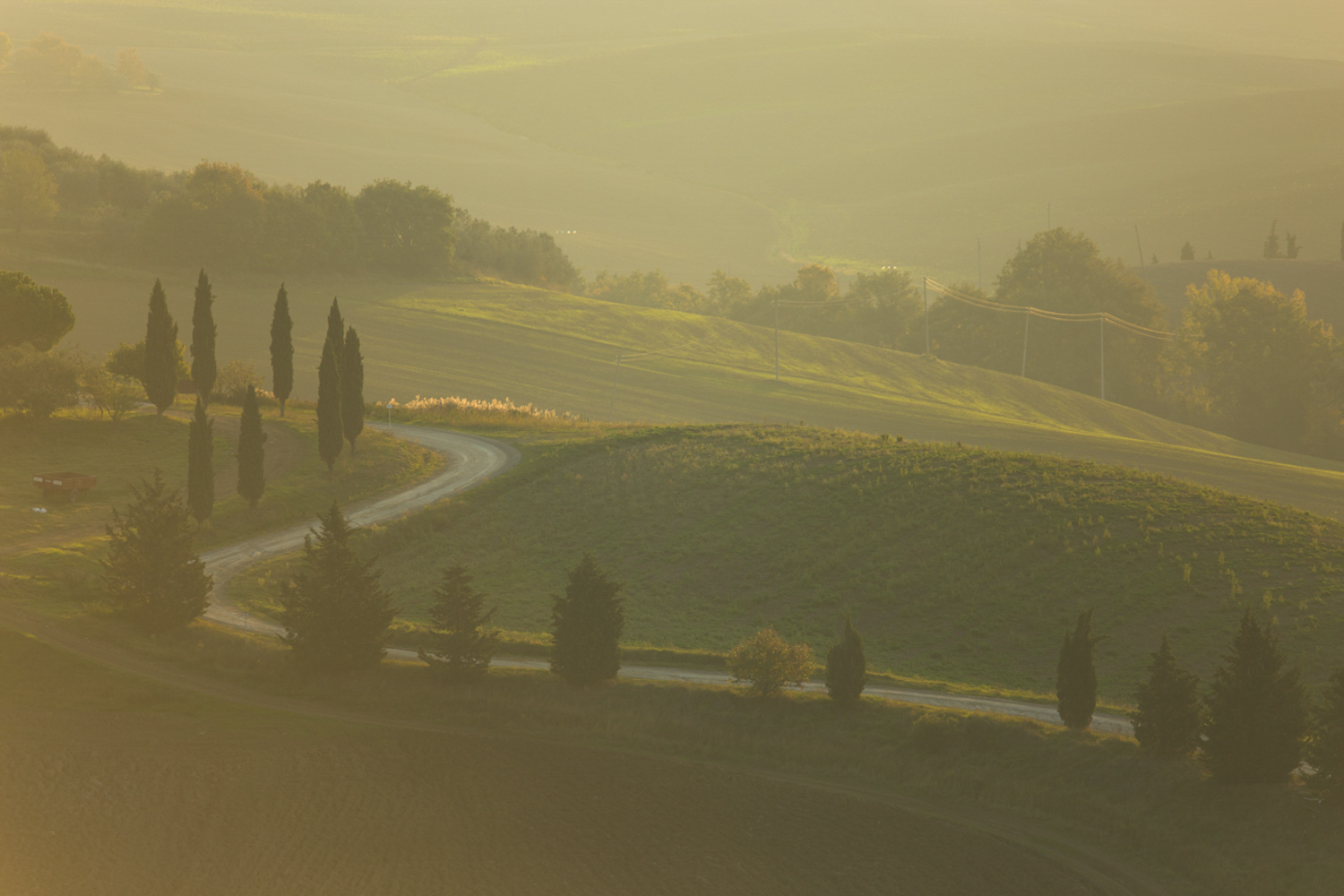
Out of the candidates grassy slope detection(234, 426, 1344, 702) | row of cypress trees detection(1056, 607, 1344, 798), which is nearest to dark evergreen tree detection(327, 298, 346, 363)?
grassy slope detection(234, 426, 1344, 702)

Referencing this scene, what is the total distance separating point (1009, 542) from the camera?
135 ft

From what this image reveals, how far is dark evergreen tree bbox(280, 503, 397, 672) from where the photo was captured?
94.7ft

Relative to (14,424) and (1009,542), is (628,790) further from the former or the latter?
(14,424)

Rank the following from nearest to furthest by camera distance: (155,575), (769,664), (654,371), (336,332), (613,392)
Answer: (769,664) < (155,575) < (336,332) < (613,392) < (654,371)

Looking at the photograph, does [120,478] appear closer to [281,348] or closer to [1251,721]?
[281,348]

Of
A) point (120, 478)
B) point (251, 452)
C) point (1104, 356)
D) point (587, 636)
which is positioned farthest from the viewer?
point (1104, 356)

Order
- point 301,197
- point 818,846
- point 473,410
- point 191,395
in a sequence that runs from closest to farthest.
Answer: point 818,846 → point 191,395 → point 473,410 → point 301,197

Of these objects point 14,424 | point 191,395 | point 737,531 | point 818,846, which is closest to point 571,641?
point 818,846

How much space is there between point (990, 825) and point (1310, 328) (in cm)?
11997

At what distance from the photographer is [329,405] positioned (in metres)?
51.1

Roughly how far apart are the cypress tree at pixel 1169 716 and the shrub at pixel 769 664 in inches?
316

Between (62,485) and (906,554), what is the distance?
35.2m

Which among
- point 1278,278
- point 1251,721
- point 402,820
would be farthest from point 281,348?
point 1278,278

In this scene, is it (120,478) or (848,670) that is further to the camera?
(120,478)
